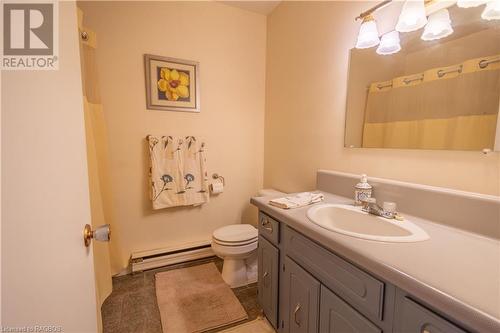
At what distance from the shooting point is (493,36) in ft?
2.66

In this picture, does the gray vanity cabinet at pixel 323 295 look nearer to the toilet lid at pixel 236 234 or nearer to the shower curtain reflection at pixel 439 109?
the toilet lid at pixel 236 234

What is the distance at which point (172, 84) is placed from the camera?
6.40 feet

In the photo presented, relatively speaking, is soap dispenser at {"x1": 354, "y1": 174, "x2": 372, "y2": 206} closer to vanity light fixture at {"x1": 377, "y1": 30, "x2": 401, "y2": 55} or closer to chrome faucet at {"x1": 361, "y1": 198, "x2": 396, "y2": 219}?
chrome faucet at {"x1": 361, "y1": 198, "x2": 396, "y2": 219}

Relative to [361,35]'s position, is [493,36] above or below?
below

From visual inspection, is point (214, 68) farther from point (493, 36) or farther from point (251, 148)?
point (493, 36)

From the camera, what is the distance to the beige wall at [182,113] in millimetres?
1792

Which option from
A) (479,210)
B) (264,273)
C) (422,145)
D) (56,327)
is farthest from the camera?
(264,273)

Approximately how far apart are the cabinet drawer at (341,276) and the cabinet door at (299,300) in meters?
0.05

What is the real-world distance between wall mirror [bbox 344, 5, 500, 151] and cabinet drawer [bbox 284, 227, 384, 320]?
2.27 feet

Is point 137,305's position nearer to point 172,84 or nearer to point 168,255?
point 168,255

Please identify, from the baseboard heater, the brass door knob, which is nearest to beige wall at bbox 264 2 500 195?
the baseboard heater

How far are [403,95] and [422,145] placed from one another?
0.27m

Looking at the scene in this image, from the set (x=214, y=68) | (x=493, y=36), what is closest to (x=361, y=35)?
(x=493, y=36)

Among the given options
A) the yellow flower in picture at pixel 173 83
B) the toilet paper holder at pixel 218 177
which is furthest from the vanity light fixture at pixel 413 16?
the toilet paper holder at pixel 218 177
